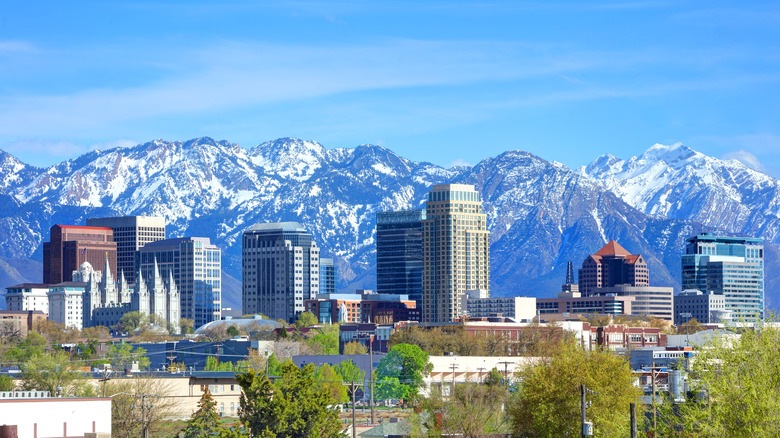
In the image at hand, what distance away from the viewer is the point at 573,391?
110500 millimetres

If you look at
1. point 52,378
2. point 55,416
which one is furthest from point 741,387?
point 52,378

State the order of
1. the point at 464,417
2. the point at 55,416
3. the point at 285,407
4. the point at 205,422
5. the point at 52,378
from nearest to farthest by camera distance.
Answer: the point at 285,407, the point at 55,416, the point at 205,422, the point at 464,417, the point at 52,378

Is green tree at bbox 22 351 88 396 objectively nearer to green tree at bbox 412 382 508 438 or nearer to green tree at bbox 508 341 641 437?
green tree at bbox 412 382 508 438

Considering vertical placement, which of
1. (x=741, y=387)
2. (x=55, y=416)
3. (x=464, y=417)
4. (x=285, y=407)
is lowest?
(x=464, y=417)

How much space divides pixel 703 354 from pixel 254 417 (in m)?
35.1

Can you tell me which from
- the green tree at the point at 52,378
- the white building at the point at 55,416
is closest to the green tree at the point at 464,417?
the white building at the point at 55,416

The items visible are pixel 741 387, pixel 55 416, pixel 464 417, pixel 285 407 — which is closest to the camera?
pixel 741 387

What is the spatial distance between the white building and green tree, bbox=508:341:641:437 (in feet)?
118

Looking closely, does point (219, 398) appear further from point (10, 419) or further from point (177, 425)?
point (10, 419)

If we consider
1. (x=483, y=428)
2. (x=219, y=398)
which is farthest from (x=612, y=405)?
(x=219, y=398)

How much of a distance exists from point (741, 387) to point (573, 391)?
33.4 metres

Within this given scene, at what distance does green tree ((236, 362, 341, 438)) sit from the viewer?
98.9 m

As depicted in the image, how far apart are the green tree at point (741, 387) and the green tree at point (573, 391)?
26.4 m

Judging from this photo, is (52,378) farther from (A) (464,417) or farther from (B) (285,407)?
(B) (285,407)
